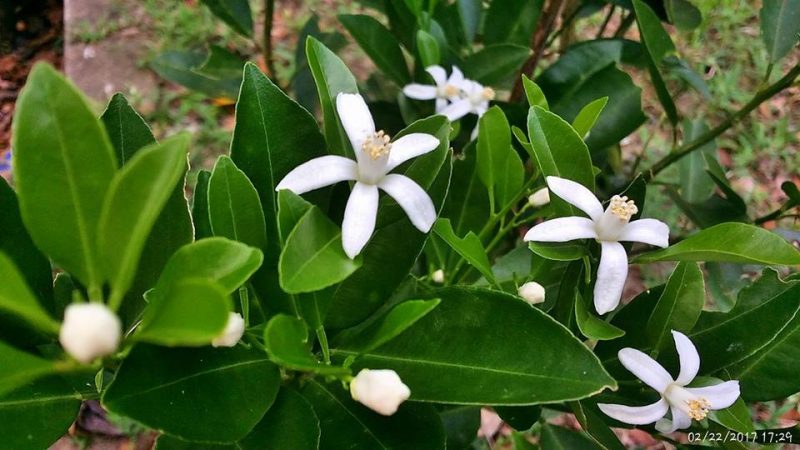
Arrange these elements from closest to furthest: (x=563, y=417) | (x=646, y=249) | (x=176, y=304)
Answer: (x=176, y=304), (x=646, y=249), (x=563, y=417)

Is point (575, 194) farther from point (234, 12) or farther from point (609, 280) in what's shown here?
point (234, 12)

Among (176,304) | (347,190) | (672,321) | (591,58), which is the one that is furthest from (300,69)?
(176,304)

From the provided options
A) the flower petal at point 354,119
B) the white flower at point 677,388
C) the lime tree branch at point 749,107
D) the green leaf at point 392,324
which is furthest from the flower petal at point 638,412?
the lime tree branch at point 749,107

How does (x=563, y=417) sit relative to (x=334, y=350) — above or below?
below

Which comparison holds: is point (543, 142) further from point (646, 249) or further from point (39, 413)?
point (646, 249)

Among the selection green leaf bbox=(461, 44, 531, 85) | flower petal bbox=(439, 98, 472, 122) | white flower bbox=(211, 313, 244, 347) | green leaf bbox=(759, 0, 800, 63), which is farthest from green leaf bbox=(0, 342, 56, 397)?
green leaf bbox=(759, 0, 800, 63)

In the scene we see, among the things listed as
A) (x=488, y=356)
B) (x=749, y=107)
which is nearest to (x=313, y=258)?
(x=488, y=356)
